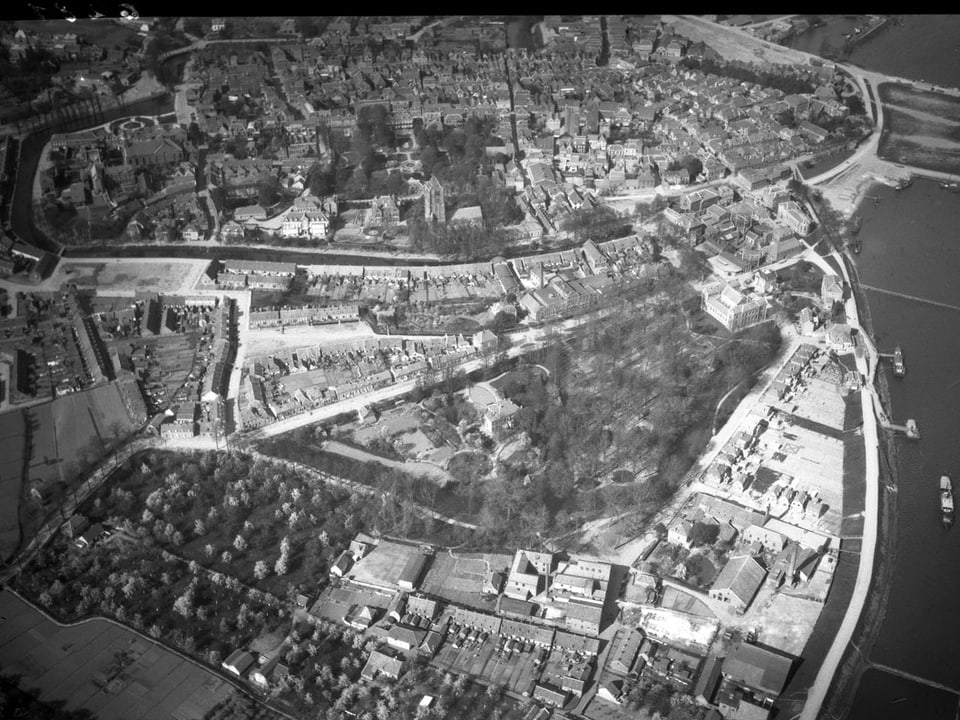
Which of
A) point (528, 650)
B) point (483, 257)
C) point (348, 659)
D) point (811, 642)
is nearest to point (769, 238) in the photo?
point (483, 257)

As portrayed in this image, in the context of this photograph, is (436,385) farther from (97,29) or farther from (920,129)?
(97,29)

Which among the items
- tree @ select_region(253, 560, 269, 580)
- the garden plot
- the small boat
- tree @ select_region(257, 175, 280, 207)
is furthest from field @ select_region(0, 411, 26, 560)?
the small boat

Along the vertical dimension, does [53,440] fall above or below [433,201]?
below

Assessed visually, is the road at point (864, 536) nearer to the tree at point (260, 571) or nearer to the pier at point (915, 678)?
the pier at point (915, 678)

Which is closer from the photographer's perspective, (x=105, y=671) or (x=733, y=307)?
(x=105, y=671)

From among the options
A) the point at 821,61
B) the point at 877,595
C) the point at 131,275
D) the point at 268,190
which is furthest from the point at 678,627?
the point at 821,61

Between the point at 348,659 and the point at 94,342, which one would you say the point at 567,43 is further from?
the point at 348,659

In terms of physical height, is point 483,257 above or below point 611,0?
below

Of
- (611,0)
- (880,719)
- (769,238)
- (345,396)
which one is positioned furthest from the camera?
(769,238)
